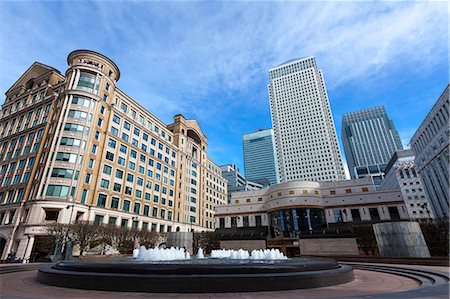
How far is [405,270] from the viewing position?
1275 cm

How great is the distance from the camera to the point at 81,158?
41250 mm

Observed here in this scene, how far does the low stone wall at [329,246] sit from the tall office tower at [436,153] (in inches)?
1618

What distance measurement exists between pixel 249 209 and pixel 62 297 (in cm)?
4641

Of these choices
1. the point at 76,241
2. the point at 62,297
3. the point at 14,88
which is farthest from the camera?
the point at 14,88

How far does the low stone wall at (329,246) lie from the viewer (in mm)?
22562

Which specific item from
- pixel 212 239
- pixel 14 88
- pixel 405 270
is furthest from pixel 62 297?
pixel 14 88

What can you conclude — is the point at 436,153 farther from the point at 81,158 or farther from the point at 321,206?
the point at 81,158

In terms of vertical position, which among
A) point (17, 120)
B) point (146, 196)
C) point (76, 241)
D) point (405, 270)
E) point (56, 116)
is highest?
point (17, 120)

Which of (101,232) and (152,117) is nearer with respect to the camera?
(101,232)

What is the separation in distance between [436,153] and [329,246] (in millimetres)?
52205

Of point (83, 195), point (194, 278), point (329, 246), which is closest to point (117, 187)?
point (83, 195)

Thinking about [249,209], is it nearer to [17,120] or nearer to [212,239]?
[212,239]

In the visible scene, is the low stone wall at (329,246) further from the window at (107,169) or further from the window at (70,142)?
the window at (70,142)

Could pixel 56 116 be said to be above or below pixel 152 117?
below
